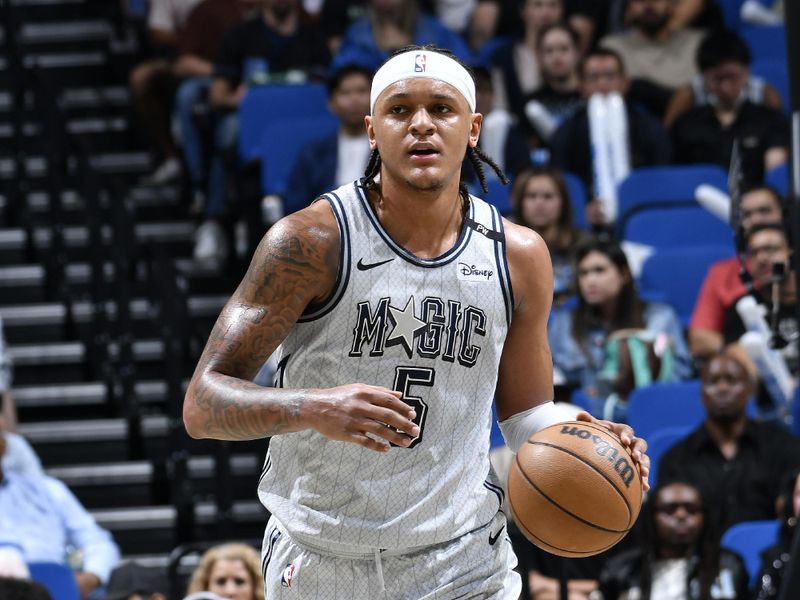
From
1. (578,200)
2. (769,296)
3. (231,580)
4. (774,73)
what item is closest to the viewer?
(231,580)

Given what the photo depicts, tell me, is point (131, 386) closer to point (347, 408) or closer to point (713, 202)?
point (713, 202)

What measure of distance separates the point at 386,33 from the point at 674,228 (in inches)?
88.0

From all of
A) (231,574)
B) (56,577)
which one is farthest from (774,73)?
(56,577)

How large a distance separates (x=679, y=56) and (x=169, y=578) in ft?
17.0

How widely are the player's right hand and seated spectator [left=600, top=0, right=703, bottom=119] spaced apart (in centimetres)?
723

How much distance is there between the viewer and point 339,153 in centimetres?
907

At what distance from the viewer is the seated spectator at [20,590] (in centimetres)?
554

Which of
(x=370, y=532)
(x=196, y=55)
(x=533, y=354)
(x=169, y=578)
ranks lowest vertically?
(x=169, y=578)

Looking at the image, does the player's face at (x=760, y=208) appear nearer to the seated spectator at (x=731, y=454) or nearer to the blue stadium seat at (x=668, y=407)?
the blue stadium seat at (x=668, y=407)

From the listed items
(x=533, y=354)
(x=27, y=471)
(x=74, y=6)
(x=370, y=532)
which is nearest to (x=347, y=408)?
(x=370, y=532)

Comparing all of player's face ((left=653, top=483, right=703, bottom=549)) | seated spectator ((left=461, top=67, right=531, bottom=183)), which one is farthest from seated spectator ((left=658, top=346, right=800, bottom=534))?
seated spectator ((left=461, top=67, right=531, bottom=183))

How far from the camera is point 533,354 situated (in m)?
4.16

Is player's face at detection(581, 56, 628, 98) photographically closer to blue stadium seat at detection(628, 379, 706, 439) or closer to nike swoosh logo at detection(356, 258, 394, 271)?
blue stadium seat at detection(628, 379, 706, 439)

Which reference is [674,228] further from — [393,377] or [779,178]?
[393,377]
